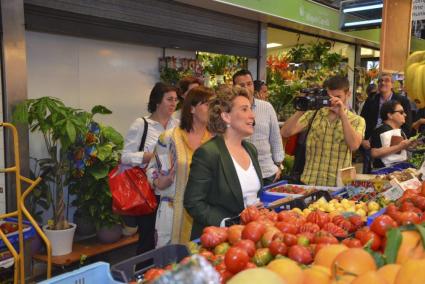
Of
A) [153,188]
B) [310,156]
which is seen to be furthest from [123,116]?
[310,156]

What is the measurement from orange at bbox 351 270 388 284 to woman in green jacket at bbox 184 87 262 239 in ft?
5.39

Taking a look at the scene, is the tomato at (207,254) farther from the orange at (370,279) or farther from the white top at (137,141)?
the white top at (137,141)

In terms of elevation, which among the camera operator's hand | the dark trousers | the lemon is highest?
the camera operator's hand

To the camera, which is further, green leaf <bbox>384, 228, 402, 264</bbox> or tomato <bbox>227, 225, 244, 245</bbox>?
tomato <bbox>227, 225, 244, 245</bbox>

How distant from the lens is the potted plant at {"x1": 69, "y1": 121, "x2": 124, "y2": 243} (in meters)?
4.59

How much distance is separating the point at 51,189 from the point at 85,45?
1.62 metres

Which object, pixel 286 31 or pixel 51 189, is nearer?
pixel 51 189

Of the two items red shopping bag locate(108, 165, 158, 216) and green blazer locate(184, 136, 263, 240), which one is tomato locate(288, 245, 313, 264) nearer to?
green blazer locate(184, 136, 263, 240)

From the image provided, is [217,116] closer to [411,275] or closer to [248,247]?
[248,247]

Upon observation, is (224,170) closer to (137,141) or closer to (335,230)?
(335,230)

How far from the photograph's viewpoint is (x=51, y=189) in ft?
16.6

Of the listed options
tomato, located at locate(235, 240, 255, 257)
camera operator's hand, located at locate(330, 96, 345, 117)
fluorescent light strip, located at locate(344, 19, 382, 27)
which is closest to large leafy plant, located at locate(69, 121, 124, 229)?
camera operator's hand, located at locate(330, 96, 345, 117)

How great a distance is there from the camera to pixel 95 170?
4672mm

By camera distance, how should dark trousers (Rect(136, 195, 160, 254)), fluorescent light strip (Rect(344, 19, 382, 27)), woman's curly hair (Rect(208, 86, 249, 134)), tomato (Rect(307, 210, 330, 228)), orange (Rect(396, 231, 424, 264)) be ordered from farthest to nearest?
fluorescent light strip (Rect(344, 19, 382, 27)), dark trousers (Rect(136, 195, 160, 254)), woman's curly hair (Rect(208, 86, 249, 134)), tomato (Rect(307, 210, 330, 228)), orange (Rect(396, 231, 424, 264))
